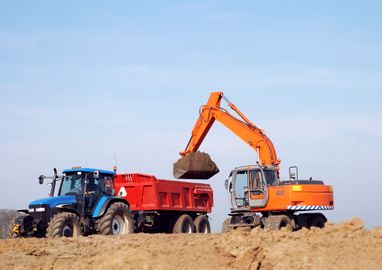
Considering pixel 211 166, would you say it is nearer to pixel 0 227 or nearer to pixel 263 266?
pixel 0 227

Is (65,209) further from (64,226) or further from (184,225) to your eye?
(184,225)

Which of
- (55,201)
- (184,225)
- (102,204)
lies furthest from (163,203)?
(55,201)

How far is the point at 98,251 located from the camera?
39.9ft

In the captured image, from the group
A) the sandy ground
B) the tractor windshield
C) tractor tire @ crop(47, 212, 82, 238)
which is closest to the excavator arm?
the tractor windshield

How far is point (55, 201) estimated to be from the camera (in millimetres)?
16844

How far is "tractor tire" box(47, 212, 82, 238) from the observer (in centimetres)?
1584

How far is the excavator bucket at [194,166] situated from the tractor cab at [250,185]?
217 cm

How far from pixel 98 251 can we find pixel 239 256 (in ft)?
9.78

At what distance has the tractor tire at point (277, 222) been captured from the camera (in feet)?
61.6

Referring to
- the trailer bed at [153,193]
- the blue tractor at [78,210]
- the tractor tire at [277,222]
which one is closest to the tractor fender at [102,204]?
the blue tractor at [78,210]

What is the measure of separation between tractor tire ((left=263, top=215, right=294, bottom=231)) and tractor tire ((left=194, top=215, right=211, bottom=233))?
305 centimetres

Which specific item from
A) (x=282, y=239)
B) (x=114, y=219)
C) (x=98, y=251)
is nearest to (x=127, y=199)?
(x=114, y=219)

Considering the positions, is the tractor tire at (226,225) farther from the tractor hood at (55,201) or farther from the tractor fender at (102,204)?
the tractor hood at (55,201)

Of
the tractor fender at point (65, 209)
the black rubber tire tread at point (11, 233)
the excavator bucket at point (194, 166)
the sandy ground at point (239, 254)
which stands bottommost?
the sandy ground at point (239, 254)
